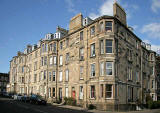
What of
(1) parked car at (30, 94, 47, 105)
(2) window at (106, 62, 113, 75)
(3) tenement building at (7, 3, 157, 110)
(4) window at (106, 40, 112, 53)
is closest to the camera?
(2) window at (106, 62, 113, 75)

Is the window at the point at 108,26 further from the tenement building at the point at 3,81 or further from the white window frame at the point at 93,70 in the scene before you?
the tenement building at the point at 3,81

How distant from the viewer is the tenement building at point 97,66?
29.9 m

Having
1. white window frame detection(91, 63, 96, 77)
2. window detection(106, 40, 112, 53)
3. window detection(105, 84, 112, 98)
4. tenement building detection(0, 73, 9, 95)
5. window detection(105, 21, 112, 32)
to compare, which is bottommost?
tenement building detection(0, 73, 9, 95)

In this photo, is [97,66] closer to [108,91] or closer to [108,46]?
[108,46]

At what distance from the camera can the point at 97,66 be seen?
31.0m

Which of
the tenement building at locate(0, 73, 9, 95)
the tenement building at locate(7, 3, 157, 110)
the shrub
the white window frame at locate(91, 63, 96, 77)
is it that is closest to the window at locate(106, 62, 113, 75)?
the tenement building at locate(7, 3, 157, 110)

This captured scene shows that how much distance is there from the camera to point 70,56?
38688 millimetres

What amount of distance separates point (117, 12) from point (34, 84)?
30339mm

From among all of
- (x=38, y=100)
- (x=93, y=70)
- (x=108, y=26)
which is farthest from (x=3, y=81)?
(x=108, y=26)

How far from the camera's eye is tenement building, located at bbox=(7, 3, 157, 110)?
98.2 ft

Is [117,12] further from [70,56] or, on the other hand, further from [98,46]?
[70,56]

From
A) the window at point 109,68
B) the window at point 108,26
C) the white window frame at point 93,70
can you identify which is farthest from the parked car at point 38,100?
the window at point 108,26

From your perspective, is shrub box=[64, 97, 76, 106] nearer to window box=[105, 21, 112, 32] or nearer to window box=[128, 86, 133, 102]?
window box=[128, 86, 133, 102]

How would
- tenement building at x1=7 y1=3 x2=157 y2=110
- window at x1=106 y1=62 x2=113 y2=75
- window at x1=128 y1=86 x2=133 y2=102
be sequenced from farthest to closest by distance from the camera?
window at x1=128 y1=86 x2=133 y2=102 < tenement building at x1=7 y1=3 x2=157 y2=110 < window at x1=106 y1=62 x2=113 y2=75
